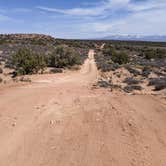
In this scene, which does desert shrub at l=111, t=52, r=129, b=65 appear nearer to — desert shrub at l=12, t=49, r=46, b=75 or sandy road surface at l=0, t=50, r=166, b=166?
desert shrub at l=12, t=49, r=46, b=75

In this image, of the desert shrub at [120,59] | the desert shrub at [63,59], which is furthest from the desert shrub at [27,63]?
the desert shrub at [120,59]

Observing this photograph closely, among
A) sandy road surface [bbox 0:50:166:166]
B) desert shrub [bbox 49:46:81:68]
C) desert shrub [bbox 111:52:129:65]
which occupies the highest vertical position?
sandy road surface [bbox 0:50:166:166]

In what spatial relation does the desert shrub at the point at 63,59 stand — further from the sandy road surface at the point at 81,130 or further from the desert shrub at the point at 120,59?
the sandy road surface at the point at 81,130

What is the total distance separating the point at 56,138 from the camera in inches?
377

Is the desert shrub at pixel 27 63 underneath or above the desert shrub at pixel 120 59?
above

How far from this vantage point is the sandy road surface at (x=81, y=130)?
26.5 ft

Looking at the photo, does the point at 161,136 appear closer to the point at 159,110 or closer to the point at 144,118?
the point at 144,118

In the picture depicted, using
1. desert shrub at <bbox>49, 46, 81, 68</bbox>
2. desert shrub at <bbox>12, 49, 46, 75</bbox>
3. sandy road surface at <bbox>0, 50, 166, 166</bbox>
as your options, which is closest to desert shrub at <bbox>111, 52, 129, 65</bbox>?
desert shrub at <bbox>49, 46, 81, 68</bbox>

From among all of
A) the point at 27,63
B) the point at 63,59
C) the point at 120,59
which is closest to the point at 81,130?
the point at 27,63

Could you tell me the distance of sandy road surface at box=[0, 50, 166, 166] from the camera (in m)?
8.08

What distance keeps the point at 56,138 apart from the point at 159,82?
12195mm

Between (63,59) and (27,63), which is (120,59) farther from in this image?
(27,63)

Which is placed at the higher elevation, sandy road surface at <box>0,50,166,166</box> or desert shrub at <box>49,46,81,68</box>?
sandy road surface at <box>0,50,166,166</box>

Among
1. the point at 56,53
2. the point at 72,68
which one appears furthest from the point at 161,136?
the point at 56,53
